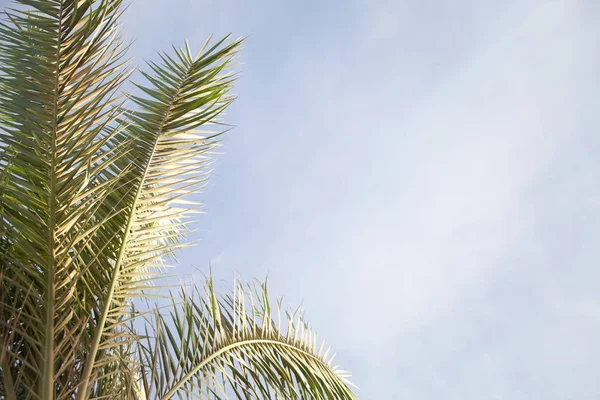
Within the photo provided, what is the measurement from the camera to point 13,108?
2.16m

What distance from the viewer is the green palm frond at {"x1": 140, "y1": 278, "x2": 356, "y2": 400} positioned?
235 centimetres

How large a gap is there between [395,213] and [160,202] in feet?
65.8

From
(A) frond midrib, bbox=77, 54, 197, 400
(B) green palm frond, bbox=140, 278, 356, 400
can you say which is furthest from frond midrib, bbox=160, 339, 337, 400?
(A) frond midrib, bbox=77, 54, 197, 400

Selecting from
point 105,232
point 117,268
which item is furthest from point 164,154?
point 117,268

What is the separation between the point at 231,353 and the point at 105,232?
808 millimetres

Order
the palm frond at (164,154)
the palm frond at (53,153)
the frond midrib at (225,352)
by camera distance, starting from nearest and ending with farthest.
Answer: the palm frond at (53,153)
the frond midrib at (225,352)
the palm frond at (164,154)

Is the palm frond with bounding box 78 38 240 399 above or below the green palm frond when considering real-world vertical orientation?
above

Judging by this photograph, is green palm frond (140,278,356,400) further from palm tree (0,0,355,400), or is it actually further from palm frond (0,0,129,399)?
palm frond (0,0,129,399)

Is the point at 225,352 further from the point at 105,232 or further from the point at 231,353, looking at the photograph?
the point at 105,232

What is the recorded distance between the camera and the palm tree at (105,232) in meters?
2.12

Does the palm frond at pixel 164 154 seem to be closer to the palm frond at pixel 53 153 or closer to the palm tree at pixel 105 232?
the palm tree at pixel 105 232

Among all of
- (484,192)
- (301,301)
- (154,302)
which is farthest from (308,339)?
(484,192)

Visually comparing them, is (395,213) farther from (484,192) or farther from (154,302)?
(154,302)

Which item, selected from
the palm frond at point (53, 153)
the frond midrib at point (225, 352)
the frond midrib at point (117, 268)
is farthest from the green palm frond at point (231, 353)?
the palm frond at point (53, 153)
